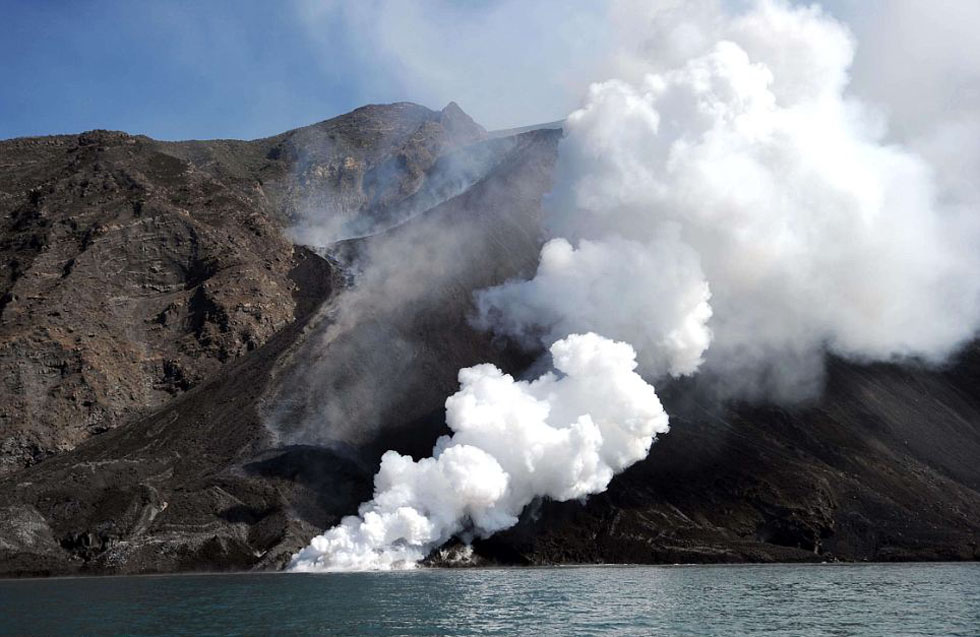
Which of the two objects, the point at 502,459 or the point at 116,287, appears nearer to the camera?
the point at 502,459

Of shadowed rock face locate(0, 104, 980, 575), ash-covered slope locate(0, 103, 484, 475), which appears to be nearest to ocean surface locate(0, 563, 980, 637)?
shadowed rock face locate(0, 104, 980, 575)

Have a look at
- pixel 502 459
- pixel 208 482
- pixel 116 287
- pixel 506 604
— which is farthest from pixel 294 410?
pixel 506 604

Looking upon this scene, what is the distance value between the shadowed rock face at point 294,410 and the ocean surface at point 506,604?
38.9ft

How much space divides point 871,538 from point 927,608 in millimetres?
45188

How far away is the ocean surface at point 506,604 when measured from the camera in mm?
46406

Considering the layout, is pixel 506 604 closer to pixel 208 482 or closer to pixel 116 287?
pixel 208 482

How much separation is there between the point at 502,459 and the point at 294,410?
2731cm

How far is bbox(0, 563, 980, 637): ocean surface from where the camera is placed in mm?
46406

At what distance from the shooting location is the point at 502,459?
91.6 meters

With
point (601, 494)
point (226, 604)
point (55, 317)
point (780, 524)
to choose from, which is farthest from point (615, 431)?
point (55, 317)

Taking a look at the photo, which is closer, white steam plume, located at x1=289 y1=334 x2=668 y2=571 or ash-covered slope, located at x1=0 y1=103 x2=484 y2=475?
white steam plume, located at x1=289 y1=334 x2=668 y2=571

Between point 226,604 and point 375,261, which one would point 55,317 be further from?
point 226,604

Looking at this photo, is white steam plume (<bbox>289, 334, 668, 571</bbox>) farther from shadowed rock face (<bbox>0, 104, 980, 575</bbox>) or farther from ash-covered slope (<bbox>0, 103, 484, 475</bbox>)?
ash-covered slope (<bbox>0, 103, 484, 475</bbox>)

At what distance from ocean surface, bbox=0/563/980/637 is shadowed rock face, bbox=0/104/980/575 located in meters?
11.9
